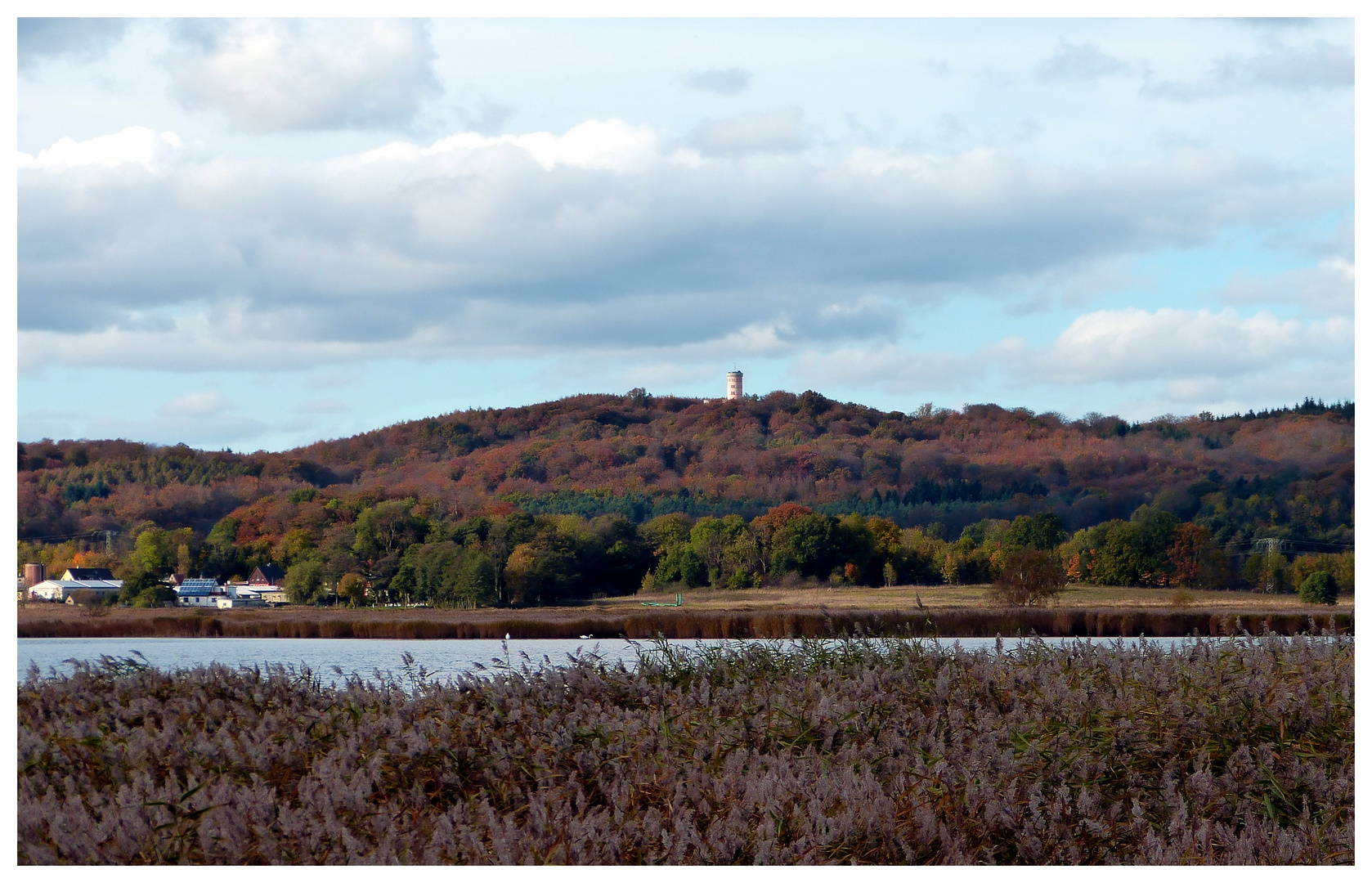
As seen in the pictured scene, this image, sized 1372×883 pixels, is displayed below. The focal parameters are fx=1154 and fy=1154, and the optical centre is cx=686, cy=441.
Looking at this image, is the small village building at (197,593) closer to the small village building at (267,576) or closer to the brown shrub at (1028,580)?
the small village building at (267,576)

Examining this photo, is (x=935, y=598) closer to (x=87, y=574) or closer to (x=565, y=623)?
(x=565, y=623)

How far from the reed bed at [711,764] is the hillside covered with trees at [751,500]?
93.8 feet

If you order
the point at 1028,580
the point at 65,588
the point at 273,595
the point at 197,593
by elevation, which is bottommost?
the point at 1028,580

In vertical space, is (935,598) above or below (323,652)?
below

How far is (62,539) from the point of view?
17766mm

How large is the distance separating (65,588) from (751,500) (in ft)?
143

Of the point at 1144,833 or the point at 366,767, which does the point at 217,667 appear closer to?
the point at 366,767

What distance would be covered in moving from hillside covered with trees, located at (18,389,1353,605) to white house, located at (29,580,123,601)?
25.7 feet

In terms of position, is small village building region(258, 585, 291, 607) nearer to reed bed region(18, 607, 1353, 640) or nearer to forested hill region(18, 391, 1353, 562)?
reed bed region(18, 607, 1353, 640)

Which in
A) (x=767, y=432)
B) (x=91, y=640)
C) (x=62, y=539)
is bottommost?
(x=91, y=640)

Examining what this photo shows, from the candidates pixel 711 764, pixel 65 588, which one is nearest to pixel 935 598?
pixel 65 588

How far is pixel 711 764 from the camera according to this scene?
5.56 metres

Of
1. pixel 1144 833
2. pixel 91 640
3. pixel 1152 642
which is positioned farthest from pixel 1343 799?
pixel 91 640
